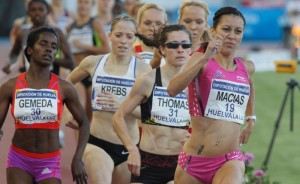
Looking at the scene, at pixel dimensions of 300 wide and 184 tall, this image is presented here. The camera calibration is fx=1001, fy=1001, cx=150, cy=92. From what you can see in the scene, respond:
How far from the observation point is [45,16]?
1148 centimetres

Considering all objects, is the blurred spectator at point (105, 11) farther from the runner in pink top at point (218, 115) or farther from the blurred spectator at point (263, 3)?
the blurred spectator at point (263, 3)

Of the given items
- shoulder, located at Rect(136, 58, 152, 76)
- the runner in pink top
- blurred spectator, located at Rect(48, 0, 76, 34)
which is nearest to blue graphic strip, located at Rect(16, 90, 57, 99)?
the runner in pink top

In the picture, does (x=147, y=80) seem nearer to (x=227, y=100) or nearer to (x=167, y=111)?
(x=167, y=111)

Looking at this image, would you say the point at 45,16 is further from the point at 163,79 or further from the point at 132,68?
the point at 163,79

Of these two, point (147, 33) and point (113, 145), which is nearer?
point (113, 145)

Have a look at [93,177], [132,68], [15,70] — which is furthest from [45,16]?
[15,70]

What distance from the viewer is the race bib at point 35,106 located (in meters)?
7.34

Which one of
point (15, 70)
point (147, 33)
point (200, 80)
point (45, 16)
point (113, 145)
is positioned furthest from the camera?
point (15, 70)

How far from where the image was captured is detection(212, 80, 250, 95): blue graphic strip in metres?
7.11

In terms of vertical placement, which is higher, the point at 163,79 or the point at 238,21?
the point at 238,21

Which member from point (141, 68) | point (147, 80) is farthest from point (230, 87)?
point (141, 68)

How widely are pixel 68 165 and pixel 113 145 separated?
3575 mm

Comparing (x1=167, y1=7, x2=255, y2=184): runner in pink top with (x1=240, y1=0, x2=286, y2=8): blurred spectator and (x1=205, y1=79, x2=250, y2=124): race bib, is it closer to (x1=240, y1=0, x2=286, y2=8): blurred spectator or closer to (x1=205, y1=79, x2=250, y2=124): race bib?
(x1=205, y1=79, x2=250, y2=124): race bib

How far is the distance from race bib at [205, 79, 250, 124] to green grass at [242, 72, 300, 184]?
554 centimetres
